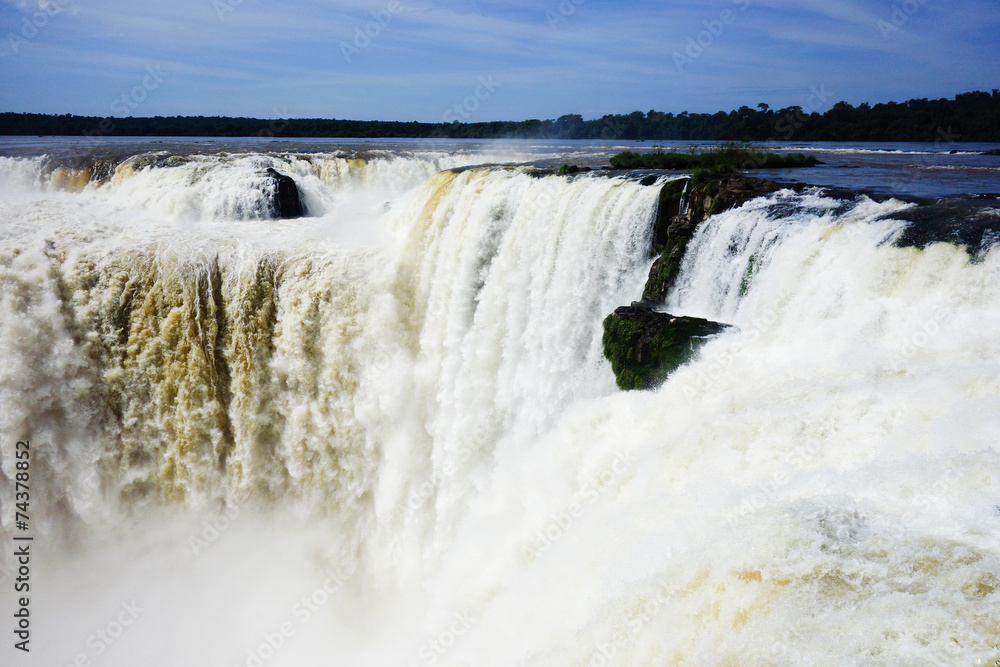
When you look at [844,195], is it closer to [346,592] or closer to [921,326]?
[921,326]

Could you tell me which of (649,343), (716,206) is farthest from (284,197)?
(649,343)

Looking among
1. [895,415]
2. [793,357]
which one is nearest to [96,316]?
[793,357]

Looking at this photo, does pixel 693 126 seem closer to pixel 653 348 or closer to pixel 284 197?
pixel 284 197

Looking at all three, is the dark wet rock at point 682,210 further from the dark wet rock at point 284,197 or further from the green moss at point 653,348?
the dark wet rock at point 284,197

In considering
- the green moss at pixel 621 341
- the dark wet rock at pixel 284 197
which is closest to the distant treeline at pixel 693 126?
the dark wet rock at pixel 284 197

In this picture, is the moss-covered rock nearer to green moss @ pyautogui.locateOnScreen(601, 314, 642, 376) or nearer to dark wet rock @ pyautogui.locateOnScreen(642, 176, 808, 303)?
green moss @ pyautogui.locateOnScreen(601, 314, 642, 376)

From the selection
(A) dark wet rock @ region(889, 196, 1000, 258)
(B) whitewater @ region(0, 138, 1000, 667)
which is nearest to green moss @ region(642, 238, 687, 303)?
(B) whitewater @ region(0, 138, 1000, 667)
